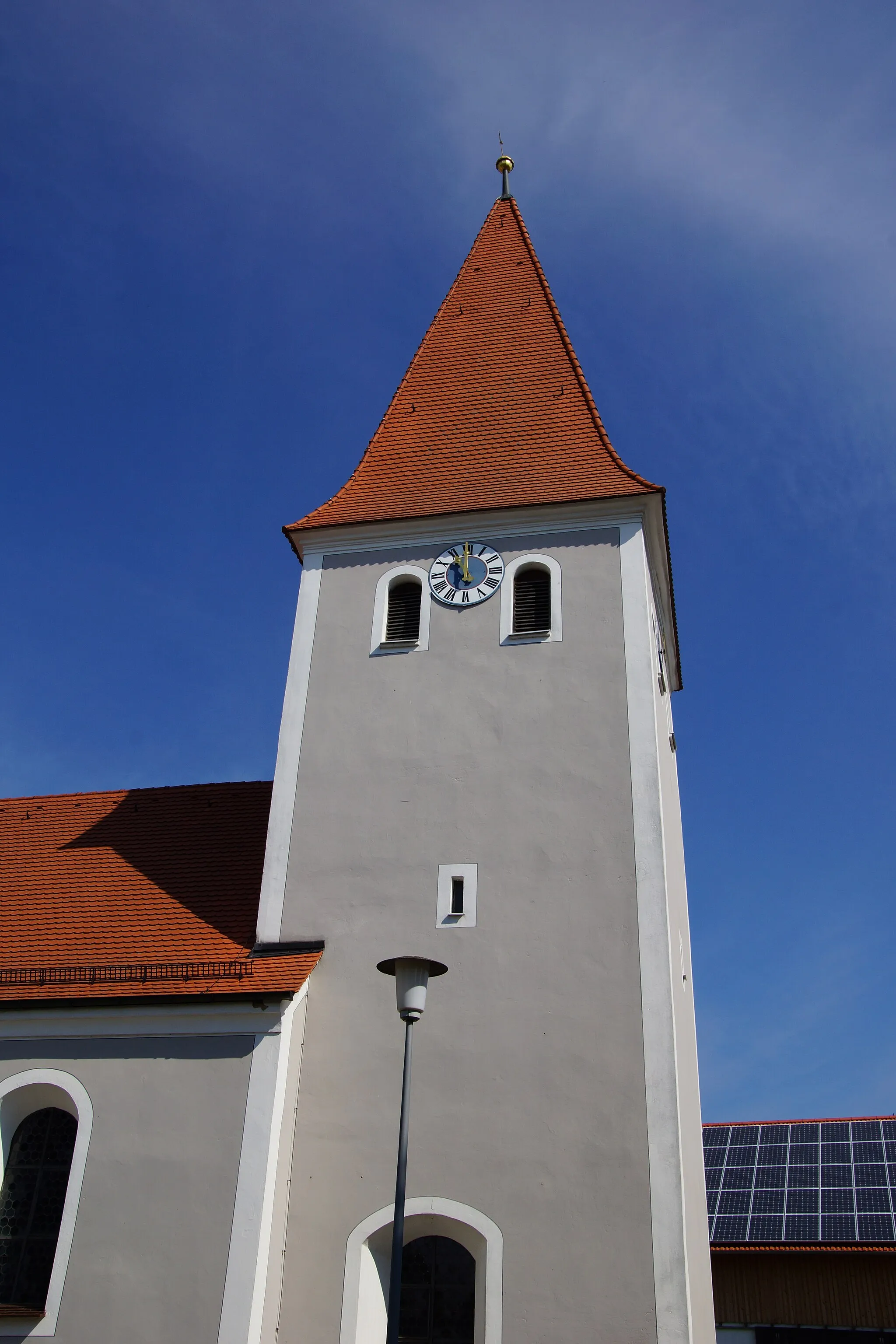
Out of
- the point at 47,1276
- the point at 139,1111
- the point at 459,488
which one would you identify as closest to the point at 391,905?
the point at 139,1111

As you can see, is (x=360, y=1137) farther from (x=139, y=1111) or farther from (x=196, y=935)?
(x=196, y=935)

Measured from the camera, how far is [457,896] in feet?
38.0

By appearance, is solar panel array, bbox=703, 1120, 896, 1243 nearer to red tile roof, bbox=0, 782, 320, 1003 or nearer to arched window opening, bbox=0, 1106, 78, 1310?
red tile roof, bbox=0, 782, 320, 1003

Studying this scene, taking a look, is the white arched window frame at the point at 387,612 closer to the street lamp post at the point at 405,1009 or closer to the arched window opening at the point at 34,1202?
the street lamp post at the point at 405,1009

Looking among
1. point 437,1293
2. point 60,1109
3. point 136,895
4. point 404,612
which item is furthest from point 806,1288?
point 60,1109

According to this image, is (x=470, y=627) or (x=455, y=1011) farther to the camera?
(x=470, y=627)

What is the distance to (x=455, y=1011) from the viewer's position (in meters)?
10.9

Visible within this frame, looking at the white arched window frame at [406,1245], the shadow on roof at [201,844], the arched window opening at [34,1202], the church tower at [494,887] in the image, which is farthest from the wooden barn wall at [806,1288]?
the arched window opening at [34,1202]

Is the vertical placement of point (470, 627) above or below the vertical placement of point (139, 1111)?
above

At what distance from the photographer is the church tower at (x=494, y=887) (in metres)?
9.74

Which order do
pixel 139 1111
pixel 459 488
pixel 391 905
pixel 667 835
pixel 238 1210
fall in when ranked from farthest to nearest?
pixel 459 488 → pixel 667 835 → pixel 391 905 → pixel 139 1111 → pixel 238 1210

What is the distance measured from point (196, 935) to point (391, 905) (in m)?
2.15

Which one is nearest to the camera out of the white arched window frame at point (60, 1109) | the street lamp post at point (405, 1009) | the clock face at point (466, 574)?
the street lamp post at point (405, 1009)

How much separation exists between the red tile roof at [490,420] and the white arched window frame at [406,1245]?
310 inches
